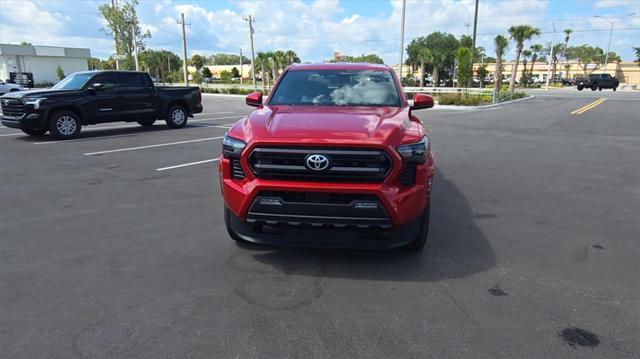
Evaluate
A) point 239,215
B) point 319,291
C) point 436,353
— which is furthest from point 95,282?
point 436,353

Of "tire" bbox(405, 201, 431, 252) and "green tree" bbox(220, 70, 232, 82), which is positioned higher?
"green tree" bbox(220, 70, 232, 82)

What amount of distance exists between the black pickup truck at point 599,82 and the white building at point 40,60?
67.6 m

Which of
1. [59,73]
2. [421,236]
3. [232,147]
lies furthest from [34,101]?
[59,73]

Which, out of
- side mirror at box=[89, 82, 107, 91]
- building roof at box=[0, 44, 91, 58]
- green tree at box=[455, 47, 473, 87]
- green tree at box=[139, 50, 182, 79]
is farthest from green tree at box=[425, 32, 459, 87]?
side mirror at box=[89, 82, 107, 91]

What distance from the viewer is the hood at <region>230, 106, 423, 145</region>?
375cm

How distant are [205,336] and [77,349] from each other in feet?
2.59

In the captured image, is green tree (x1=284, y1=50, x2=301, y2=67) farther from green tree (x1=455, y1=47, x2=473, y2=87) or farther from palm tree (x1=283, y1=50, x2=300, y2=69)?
green tree (x1=455, y1=47, x2=473, y2=87)

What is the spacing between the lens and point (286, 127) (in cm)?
396

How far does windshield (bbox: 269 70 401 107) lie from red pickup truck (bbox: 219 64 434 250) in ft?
3.13

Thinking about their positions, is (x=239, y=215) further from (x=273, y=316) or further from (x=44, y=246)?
(x=44, y=246)

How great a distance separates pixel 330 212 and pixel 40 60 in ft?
239

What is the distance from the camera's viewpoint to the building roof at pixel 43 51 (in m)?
59.3

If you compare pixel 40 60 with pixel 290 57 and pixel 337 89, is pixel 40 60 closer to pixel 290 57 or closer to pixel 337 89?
pixel 290 57

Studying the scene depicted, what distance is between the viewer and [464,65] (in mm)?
33969
